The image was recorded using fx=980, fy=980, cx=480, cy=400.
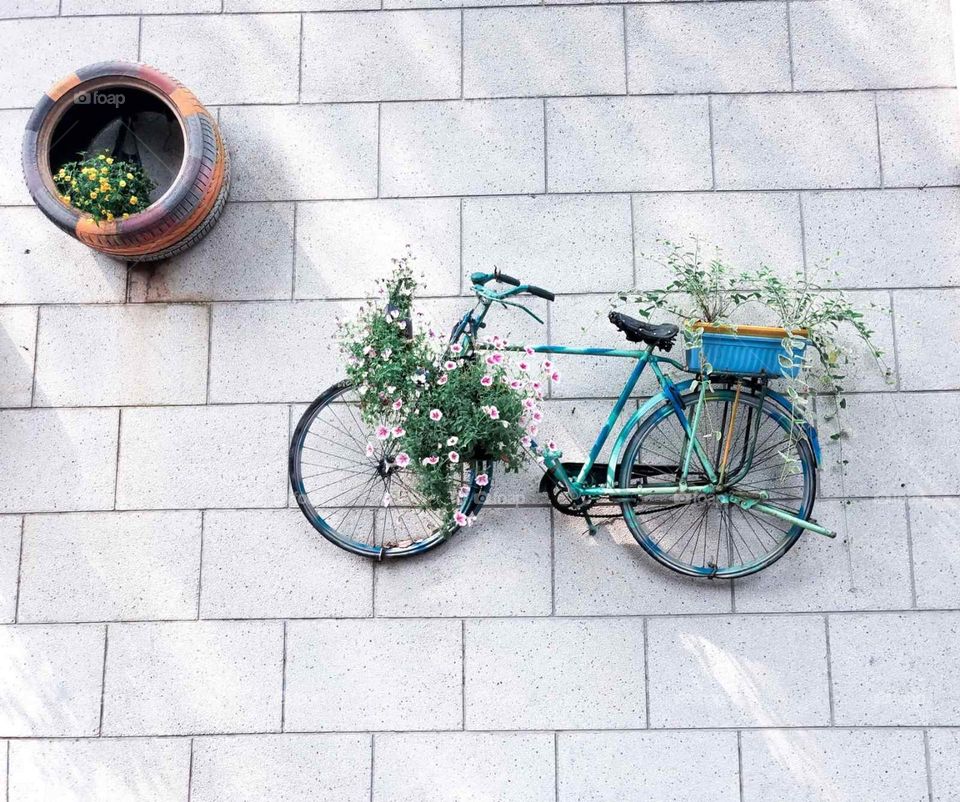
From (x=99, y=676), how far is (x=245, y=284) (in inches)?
72.0

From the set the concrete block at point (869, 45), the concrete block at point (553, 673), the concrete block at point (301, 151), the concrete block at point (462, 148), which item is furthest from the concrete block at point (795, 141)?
the concrete block at point (553, 673)

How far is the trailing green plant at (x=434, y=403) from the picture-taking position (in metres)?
3.84

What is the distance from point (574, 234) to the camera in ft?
14.6

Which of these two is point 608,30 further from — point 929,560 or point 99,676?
point 99,676

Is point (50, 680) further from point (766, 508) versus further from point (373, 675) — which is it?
point (766, 508)

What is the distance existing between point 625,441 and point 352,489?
1211mm

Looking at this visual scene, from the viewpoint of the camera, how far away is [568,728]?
412 centimetres

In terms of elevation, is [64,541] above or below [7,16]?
below

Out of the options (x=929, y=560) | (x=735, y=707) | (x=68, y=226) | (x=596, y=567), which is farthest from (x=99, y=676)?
(x=929, y=560)

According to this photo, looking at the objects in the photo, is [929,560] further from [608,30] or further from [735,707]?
[608,30]

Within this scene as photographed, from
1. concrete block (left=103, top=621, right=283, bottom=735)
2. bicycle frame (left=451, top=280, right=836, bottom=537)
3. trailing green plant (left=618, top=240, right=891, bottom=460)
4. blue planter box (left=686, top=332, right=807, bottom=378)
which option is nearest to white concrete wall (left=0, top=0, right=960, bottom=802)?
concrete block (left=103, top=621, right=283, bottom=735)

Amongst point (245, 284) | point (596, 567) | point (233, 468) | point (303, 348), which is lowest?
point (596, 567)

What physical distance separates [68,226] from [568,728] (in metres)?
3.01

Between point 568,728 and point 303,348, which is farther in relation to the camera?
point 303,348
